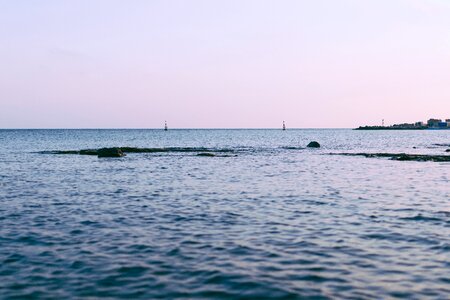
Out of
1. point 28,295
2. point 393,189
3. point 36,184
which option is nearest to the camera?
point 28,295

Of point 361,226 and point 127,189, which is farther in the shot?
point 127,189

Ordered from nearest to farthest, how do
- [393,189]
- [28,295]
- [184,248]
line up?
[28,295] → [184,248] → [393,189]

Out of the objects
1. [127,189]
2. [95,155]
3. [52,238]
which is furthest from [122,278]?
[95,155]

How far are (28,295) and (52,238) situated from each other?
17.0ft

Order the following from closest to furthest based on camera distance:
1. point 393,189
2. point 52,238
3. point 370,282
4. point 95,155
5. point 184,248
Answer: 1. point 370,282
2. point 184,248
3. point 52,238
4. point 393,189
5. point 95,155

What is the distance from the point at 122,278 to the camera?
35.0 ft

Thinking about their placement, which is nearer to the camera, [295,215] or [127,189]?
[295,215]

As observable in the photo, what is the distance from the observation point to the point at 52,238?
48.2 ft

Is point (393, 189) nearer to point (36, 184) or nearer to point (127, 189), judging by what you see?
point (127, 189)

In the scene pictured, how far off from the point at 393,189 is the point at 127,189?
15.7 m

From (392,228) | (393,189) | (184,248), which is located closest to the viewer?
(184,248)

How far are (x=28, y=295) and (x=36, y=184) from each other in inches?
884

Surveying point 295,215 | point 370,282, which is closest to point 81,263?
point 370,282

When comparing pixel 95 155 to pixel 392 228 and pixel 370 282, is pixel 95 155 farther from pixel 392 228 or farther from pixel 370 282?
pixel 370 282
